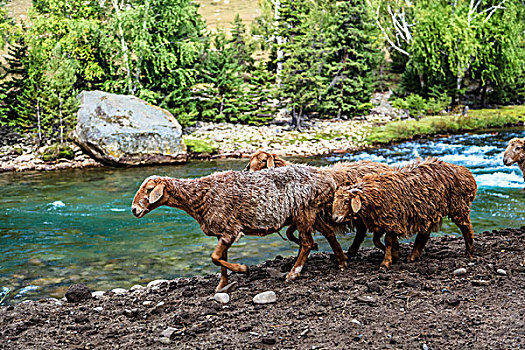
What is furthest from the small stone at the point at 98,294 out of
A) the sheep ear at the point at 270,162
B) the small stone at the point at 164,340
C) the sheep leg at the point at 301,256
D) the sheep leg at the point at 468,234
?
the sheep leg at the point at 468,234

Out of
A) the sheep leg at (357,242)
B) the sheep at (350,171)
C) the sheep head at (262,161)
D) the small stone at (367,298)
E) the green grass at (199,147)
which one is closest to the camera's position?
the small stone at (367,298)

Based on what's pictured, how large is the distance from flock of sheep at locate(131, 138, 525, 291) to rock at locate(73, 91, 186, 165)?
16223mm

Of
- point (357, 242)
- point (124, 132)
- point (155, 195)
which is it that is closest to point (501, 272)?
point (357, 242)

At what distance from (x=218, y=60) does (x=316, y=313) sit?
26721 millimetres

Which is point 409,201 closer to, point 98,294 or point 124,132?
point 98,294

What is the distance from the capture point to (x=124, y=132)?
74.9 ft

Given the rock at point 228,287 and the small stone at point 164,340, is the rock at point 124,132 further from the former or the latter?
the small stone at point 164,340

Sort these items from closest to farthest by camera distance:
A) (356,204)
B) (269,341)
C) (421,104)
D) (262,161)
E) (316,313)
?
(269,341) → (316,313) → (356,204) → (262,161) → (421,104)

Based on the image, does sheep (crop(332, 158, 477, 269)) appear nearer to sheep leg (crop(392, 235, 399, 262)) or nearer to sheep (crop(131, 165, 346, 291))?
sheep leg (crop(392, 235, 399, 262))

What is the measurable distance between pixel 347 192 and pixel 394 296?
5.78 feet

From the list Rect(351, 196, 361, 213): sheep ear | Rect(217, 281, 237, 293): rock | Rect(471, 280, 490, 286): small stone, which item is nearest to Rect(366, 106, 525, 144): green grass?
Rect(351, 196, 361, 213): sheep ear

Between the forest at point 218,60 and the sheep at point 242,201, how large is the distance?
61.0ft

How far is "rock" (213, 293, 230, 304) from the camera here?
6.44 meters

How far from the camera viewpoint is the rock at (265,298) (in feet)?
20.7
